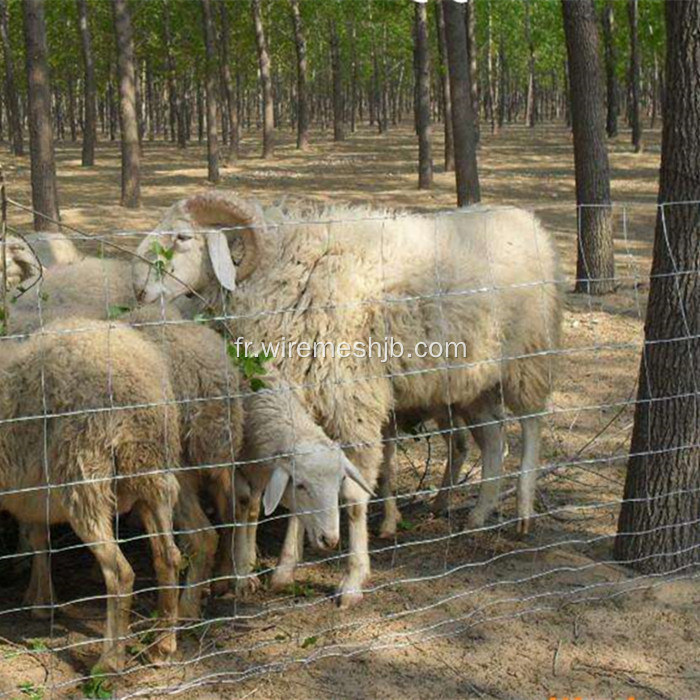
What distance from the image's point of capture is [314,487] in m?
5.05

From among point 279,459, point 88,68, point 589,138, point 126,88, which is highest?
point 88,68

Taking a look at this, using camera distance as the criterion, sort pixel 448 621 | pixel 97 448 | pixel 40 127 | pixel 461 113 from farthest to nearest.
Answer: pixel 461 113, pixel 40 127, pixel 448 621, pixel 97 448

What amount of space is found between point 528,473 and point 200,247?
7.36 feet

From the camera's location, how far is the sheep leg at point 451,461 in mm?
6341

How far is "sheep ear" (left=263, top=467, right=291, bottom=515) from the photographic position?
495 centimetres

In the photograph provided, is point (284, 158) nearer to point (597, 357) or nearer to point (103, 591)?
point (597, 357)

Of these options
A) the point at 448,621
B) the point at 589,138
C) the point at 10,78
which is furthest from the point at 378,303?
the point at 10,78

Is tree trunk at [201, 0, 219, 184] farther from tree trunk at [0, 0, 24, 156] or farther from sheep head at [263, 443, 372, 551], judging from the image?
sheep head at [263, 443, 372, 551]

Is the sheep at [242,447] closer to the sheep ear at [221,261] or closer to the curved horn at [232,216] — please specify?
the sheep ear at [221,261]

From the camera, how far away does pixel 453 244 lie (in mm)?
5883

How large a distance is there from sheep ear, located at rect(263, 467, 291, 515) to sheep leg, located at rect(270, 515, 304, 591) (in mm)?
290

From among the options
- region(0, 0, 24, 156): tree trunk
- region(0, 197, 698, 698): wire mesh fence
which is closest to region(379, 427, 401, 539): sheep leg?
region(0, 197, 698, 698): wire mesh fence

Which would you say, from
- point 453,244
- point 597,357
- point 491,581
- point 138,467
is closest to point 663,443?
point 491,581

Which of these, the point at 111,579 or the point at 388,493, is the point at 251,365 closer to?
the point at 111,579
